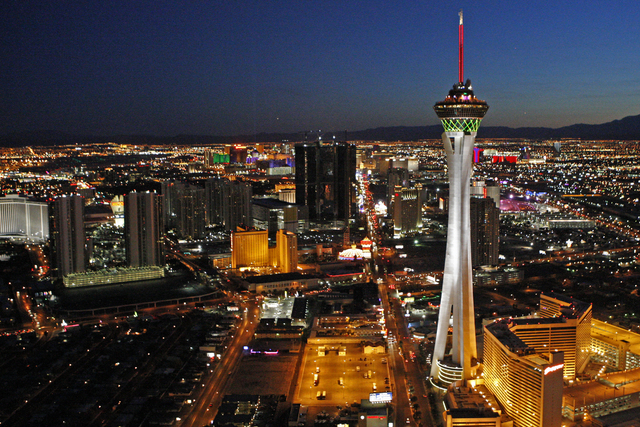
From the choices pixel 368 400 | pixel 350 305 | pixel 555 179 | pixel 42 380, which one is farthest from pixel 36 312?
pixel 555 179

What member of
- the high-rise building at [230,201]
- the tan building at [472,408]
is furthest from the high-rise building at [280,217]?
the tan building at [472,408]

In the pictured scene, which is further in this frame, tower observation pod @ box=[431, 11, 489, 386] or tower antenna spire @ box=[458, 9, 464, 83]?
tower antenna spire @ box=[458, 9, 464, 83]

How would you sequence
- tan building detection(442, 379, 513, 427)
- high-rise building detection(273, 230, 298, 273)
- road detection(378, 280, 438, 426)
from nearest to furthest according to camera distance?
tan building detection(442, 379, 513, 427) → road detection(378, 280, 438, 426) → high-rise building detection(273, 230, 298, 273)

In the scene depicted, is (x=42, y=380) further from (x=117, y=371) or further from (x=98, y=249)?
(x=98, y=249)

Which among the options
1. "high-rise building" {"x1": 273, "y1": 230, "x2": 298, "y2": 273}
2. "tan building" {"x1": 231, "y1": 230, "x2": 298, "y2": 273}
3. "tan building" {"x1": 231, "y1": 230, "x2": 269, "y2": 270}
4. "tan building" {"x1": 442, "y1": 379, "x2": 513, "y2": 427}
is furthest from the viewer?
"tan building" {"x1": 231, "y1": 230, "x2": 269, "y2": 270}

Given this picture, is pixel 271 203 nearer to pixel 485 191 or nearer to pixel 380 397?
pixel 485 191

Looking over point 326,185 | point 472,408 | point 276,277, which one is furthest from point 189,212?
point 472,408

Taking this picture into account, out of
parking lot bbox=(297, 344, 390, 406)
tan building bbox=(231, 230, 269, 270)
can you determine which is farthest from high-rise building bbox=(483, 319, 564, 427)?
tan building bbox=(231, 230, 269, 270)

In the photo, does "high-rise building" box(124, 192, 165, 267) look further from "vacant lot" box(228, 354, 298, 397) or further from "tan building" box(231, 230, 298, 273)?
"vacant lot" box(228, 354, 298, 397)
